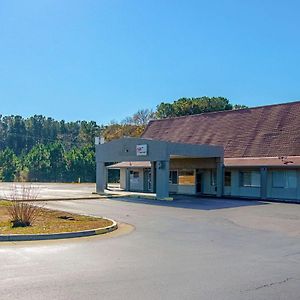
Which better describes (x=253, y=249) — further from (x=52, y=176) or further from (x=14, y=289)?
(x=52, y=176)

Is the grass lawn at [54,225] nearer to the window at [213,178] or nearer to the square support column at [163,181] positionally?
the square support column at [163,181]

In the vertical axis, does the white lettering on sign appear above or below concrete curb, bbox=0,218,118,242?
above

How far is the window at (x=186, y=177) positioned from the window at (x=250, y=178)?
4.85 metres

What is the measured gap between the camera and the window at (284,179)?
30594 mm

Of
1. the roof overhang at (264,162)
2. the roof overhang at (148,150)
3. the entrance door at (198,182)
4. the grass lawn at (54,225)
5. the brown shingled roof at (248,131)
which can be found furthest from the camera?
the entrance door at (198,182)

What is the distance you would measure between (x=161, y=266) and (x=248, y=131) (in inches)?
1231

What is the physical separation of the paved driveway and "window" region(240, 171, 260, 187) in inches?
704

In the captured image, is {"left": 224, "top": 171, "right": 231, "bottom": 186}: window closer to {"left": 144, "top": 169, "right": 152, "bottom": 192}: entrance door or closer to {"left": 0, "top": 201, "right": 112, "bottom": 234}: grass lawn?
{"left": 144, "top": 169, "right": 152, "bottom": 192}: entrance door

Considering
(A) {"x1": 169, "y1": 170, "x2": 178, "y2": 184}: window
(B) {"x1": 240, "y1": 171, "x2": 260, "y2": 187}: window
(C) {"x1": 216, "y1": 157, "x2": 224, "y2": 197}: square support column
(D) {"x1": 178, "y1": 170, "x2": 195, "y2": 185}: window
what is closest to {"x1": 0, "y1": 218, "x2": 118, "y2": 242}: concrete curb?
(B) {"x1": 240, "y1": 171, "x2": 260, "y2": 187}: window

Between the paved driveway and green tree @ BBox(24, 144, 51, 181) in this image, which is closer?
the paved driveway

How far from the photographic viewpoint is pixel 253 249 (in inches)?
438

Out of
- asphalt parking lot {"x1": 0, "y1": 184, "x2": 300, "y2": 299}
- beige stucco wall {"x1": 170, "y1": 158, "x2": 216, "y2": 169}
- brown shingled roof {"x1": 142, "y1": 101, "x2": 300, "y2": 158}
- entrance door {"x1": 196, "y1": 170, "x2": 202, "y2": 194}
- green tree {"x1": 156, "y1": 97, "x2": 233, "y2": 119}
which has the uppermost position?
green tree {"x1": 156, "y1": 97, "x2": 233, "y2": 119}

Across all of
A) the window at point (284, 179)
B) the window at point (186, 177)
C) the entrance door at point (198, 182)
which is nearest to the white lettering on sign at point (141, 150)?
the window at point (186, 177)

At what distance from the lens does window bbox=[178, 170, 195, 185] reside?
1467 inches
